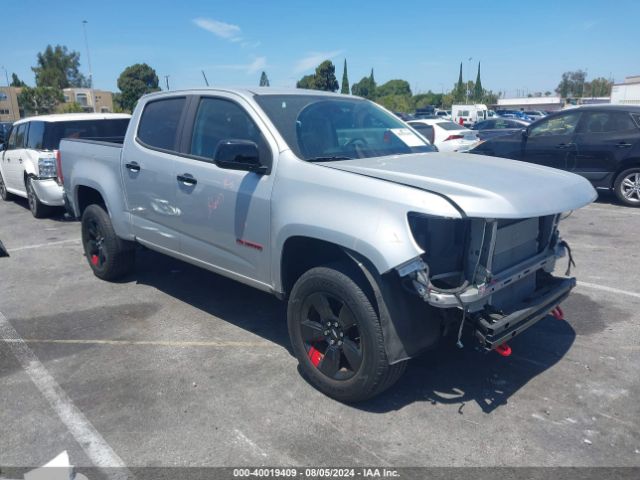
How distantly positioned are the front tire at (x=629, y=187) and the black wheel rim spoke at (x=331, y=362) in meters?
7.96

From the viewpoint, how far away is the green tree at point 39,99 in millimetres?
61531

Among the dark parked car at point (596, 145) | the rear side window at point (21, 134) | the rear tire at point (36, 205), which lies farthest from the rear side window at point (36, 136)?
the dark parked car at point (596, 145)

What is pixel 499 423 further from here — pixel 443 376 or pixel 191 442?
pixel 191 442

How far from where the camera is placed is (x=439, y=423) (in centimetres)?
321

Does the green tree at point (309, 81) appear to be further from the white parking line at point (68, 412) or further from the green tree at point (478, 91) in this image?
the white parking line at point (68, 412)

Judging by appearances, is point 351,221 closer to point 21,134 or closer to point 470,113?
point 21,134

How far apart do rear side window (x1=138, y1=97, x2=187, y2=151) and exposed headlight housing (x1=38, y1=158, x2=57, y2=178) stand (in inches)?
186

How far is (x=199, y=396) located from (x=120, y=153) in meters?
2.77

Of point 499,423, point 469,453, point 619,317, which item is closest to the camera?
point 469,453

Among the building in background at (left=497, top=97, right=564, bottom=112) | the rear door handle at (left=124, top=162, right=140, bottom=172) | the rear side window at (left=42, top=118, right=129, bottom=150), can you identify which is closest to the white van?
the rear side window at (left=42, top=118, right=129, bottom=150)

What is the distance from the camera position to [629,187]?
30.3 feet

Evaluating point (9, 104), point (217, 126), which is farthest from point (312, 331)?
point (9, 104)

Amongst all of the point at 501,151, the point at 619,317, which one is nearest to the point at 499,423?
the point at 619,317

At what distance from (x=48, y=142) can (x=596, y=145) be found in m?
9.47
